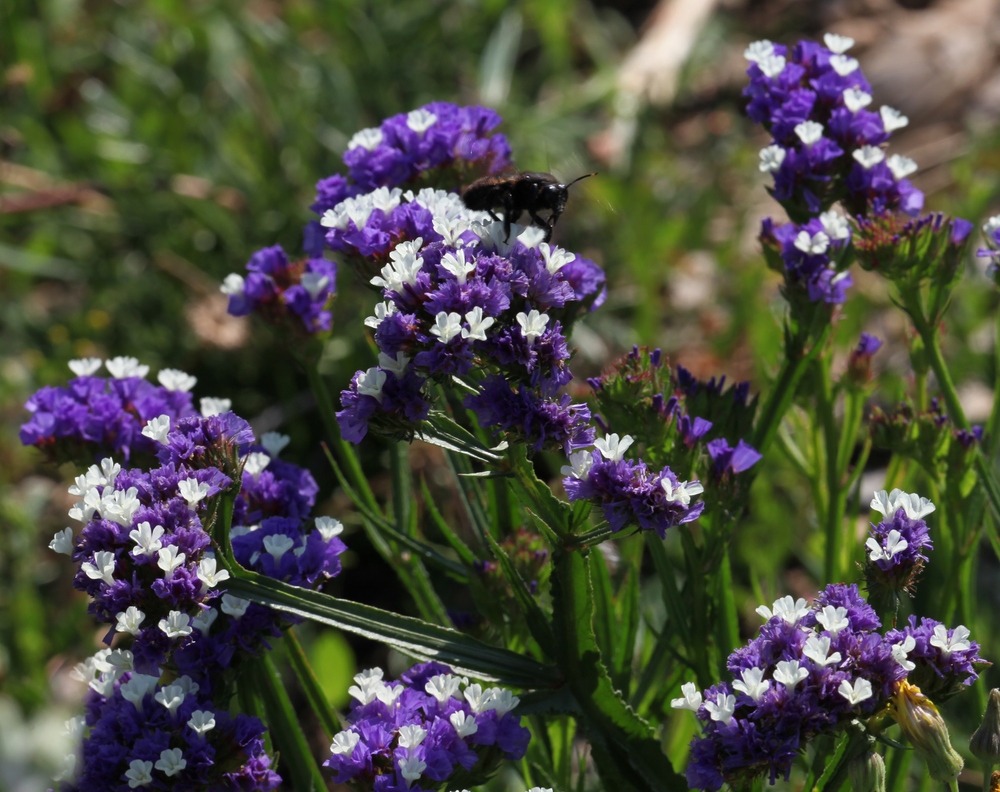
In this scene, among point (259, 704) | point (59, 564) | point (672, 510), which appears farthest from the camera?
point (59, 564)

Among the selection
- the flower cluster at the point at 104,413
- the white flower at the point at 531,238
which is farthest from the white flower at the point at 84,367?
the white flower at the point at 531,238

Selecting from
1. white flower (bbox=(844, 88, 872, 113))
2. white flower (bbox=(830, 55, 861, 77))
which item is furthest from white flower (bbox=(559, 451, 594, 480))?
white flower (bbox=(830, 55, 861, 77))

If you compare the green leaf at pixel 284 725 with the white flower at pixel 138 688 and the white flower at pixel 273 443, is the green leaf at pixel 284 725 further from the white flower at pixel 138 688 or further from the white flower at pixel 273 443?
the white flower at pixel 273 443

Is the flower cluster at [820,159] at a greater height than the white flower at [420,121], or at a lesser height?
lesser

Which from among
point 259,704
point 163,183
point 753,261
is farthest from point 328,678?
point 753,261

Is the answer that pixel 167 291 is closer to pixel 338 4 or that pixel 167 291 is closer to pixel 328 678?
pixel 338 4

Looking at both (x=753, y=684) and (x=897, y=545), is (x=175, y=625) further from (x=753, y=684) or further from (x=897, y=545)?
(x=897, y=545)

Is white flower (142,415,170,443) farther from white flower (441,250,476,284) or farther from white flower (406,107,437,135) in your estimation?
white flower (406,107,437,135)
